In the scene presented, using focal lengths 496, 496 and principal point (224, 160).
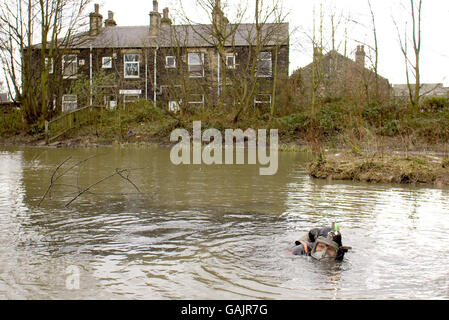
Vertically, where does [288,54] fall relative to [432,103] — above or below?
above

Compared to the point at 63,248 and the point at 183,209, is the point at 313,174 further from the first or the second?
the point at 63,248

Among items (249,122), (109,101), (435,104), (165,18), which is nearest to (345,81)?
(249,122)

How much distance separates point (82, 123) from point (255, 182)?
2147 centimetres

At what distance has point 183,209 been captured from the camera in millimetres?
10375

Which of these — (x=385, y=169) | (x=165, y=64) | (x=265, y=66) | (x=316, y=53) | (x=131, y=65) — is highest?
(x=131, y=65)

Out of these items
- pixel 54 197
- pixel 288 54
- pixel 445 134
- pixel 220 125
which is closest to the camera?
pixel 54 197

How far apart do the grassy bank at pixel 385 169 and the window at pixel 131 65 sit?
30.1 metres

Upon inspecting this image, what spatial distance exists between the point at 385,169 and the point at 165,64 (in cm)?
2882

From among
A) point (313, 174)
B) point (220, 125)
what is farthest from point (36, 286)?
point (220, 125)

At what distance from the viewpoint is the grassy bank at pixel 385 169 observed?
49.1 feet

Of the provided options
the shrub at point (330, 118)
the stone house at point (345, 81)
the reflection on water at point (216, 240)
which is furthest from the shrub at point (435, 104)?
the reflection on water at point (216, 240)

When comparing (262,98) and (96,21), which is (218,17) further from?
(96,21)

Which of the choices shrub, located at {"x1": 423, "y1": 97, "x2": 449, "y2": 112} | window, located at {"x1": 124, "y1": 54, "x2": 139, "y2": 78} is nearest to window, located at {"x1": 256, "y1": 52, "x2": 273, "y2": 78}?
window, located at {"x1": 124, "y1": 54, "x2": 139, "y2": 78}

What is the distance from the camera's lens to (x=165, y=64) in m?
41.2
